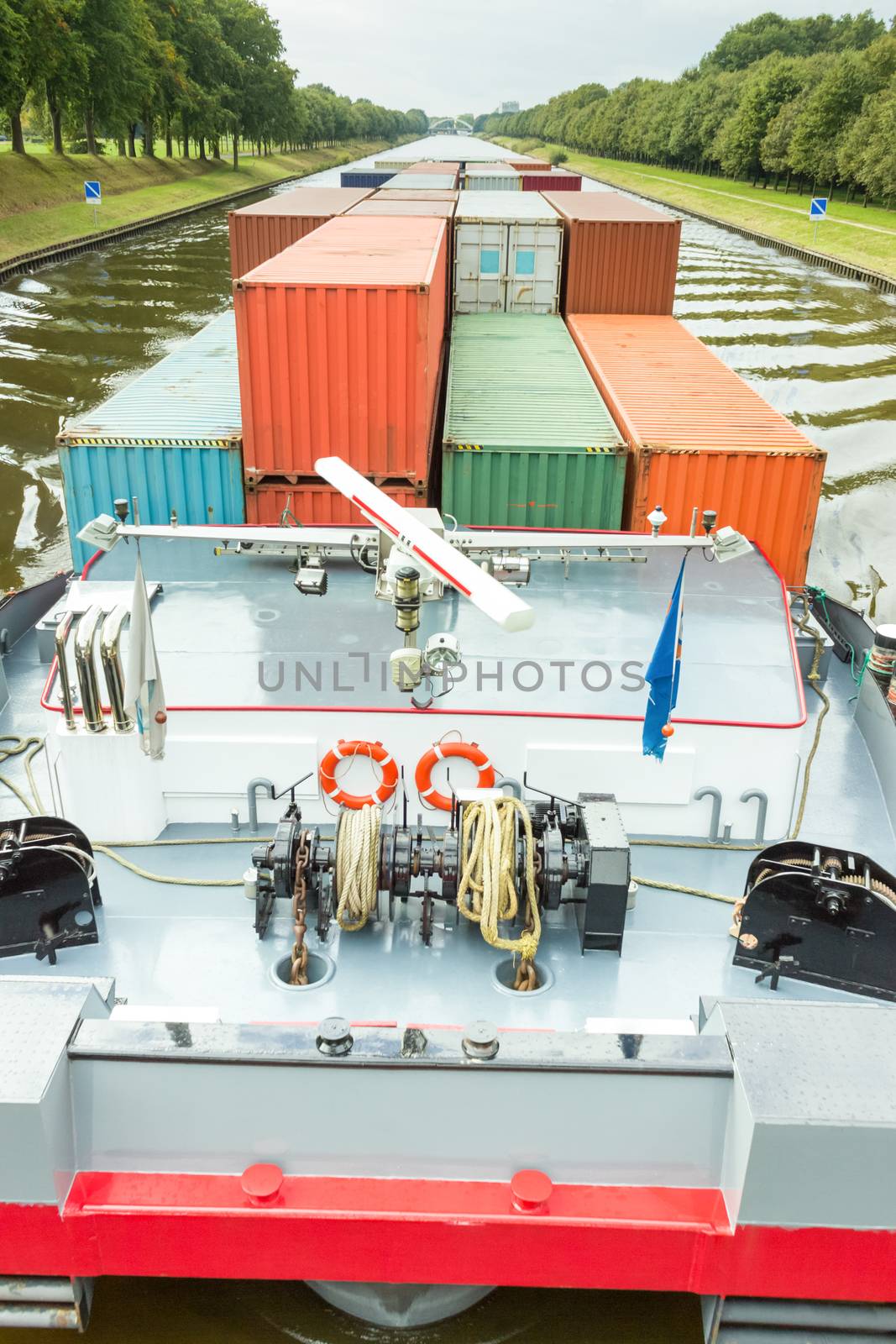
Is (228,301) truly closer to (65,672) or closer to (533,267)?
(533,267)

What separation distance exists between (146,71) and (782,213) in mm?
44802

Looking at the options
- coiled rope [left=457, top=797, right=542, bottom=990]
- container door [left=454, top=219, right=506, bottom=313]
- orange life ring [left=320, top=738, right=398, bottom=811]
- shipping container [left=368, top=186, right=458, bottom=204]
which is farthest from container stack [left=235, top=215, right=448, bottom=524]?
shipping container [left=368, top=186, right=458, bottom=204]

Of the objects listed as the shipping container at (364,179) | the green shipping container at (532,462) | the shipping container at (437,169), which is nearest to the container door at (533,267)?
the green shipping container at (532,462)

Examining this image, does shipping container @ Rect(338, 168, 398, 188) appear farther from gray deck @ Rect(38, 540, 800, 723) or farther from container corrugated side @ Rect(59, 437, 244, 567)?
gray deck @ Rect(38, 540, 800, 723)

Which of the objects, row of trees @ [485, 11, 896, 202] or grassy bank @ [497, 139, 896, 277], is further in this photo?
row of trees @ [485, 11, 896, 202]

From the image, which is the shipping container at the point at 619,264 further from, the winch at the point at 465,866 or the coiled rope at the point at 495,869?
the coiled rope at the point at 495,869

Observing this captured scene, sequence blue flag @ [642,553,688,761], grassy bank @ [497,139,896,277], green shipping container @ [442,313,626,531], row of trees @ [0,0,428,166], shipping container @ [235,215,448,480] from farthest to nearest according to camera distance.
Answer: grassy bank @ [497,139,896,277] < row of trees @ [0,0,428,166] < green shipping container @ [442,313,626,531] < shipping container @ [235,215,448,480] < blue flag @ [642,553,688,761]

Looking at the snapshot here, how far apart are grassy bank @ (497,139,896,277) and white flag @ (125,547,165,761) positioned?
181 feet

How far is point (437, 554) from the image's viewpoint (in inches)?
249

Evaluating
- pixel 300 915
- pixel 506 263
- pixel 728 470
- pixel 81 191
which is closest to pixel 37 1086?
pixel 300 915

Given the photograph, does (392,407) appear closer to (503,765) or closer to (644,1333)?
(503,765)

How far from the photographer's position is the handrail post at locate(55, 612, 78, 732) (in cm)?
694

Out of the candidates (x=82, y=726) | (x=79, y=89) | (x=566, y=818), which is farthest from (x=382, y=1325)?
(x=79, y=89)

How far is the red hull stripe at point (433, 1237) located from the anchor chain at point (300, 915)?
1.75 m
